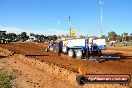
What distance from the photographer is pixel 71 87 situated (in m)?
15.9

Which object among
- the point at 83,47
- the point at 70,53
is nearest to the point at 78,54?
the point at 83,47

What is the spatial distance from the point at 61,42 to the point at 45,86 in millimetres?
16969

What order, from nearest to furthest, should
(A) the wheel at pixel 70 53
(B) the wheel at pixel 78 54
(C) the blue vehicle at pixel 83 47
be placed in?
(C) the blue vehicle at pixel 83 47
(B) the wheel at pixel 78 54
(A) the wheel at pixel 70 53

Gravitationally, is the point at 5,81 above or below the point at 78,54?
below

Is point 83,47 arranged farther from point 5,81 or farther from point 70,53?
point 5,81

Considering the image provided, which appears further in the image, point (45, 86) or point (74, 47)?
point (74, 47)

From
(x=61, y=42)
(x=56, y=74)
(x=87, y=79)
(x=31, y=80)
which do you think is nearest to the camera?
(x=87, y=79)

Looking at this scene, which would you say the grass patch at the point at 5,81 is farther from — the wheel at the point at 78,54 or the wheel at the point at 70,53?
the wheel at the point at 70,53

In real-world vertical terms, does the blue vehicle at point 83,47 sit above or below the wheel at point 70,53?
above

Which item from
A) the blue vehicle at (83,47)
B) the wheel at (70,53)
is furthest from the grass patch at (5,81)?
the wheel at (70,53)

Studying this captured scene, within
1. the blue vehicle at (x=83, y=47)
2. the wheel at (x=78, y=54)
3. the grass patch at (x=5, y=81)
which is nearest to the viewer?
the grass patch at (x=5, y=81)

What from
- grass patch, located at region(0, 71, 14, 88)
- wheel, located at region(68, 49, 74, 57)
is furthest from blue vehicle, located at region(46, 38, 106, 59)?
grass patch, located at region(0, 71, 14, 88)

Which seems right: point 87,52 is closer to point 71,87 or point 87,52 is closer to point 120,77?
point 71,87

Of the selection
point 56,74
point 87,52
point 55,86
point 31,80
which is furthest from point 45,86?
point 87,52
